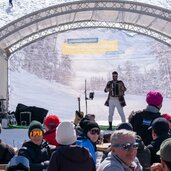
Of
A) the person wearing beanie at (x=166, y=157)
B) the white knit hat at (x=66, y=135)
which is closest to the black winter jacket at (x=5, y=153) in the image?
the white knit hat at (x=66, y=135)

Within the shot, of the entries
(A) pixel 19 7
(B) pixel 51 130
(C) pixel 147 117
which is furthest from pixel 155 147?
(A) pixel 19 7

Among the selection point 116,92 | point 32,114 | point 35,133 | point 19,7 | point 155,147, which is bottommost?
point 32,114

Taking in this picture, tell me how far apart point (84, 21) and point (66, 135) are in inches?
616

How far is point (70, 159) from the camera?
3.91 metres

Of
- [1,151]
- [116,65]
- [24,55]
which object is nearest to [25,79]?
[24,55]

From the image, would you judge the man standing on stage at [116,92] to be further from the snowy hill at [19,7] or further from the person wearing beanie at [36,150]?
the person wearing beanie at [36,150]

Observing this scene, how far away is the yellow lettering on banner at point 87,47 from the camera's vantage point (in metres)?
24.9

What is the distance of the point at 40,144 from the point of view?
518 cm

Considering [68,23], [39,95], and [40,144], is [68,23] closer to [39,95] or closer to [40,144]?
[39,95]

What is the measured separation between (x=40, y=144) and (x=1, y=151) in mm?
461

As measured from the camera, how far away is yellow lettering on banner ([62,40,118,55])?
81.8ft

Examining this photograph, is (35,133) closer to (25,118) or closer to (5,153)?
(5,153)

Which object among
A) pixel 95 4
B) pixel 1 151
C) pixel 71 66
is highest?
pixel 95 4

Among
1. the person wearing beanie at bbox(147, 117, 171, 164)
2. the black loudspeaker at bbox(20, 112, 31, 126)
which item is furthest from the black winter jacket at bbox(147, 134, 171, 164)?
the black loudspeaker at bbox(20, 112, 31, 126)
